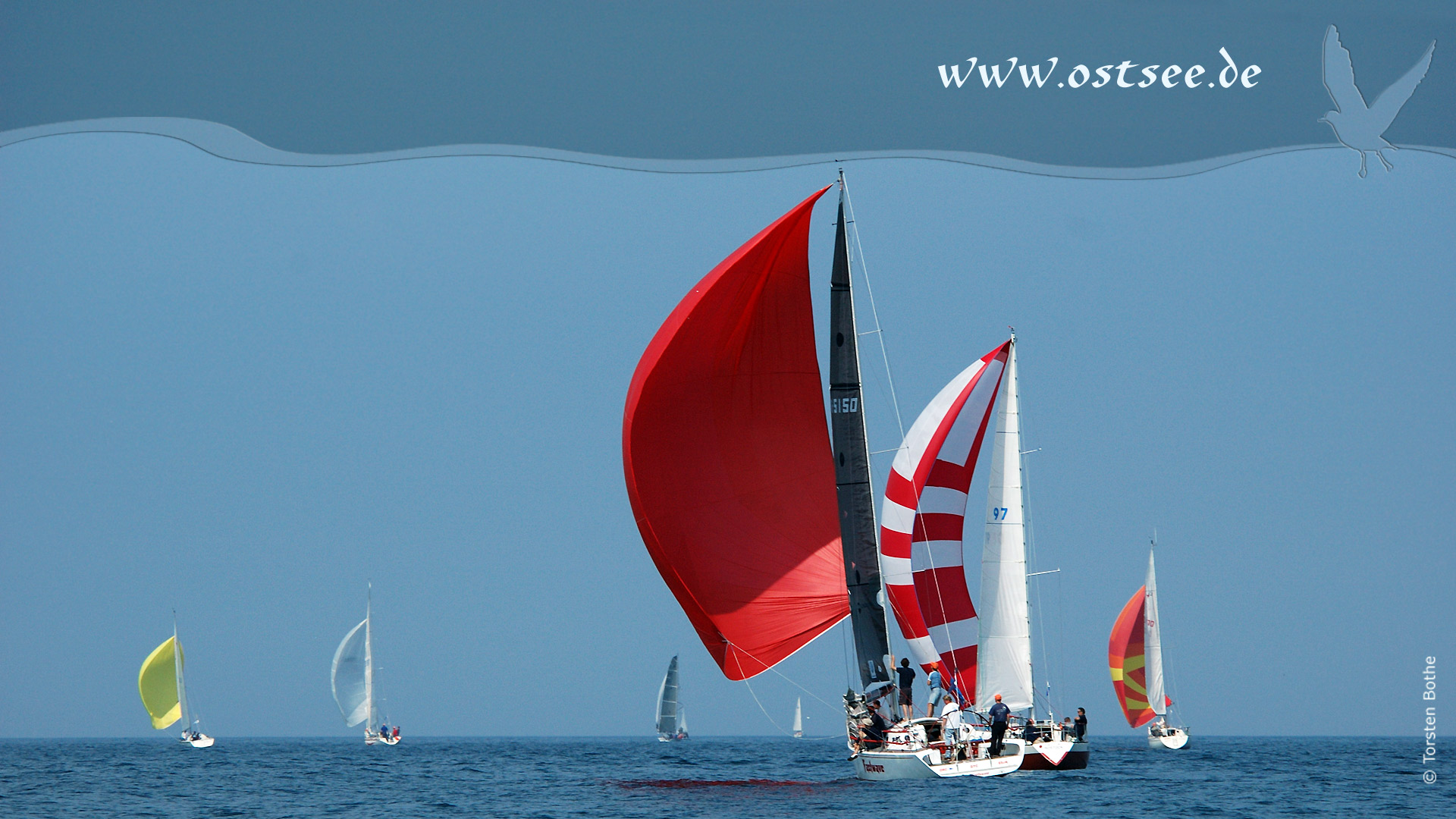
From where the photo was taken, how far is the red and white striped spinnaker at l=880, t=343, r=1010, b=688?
2191cm

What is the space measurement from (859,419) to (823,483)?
3.40 ft

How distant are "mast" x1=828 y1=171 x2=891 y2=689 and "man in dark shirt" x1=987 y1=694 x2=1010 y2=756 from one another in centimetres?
161

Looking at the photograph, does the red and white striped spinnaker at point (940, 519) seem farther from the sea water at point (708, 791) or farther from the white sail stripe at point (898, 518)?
the sea water at point (708, 791)

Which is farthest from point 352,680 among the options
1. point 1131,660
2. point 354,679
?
point 1131,660

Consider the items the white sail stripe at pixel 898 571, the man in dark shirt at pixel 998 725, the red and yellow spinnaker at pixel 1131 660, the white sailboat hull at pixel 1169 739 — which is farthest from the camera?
the white sailboat hull at pixel 1169 739

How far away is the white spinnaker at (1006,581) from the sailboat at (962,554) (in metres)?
0.01

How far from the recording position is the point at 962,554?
22828mm

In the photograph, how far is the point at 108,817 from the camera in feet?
72.0

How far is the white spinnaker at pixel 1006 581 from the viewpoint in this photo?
74.5ft

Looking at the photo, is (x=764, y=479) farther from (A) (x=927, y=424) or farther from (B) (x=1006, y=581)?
(B) (x=1006, y=581)

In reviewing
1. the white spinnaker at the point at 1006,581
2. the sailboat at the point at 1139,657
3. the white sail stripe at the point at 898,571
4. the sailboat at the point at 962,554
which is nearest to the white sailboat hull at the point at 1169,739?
the sailboat at the point at 1139,657

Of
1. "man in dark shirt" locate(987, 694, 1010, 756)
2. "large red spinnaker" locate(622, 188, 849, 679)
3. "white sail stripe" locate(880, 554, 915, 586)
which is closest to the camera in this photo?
"large red spinnaker" locate(622, 188, 849, 679)

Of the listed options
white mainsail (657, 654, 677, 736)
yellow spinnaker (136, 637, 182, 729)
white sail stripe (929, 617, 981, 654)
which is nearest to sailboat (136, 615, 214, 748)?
yellow spinnaker (136, 637, 182, 729)

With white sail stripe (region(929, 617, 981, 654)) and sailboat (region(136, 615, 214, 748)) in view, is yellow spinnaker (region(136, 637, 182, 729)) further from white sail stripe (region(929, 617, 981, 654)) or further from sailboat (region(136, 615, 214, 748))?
white sail stripe (region(929, 617, 981, 654))
